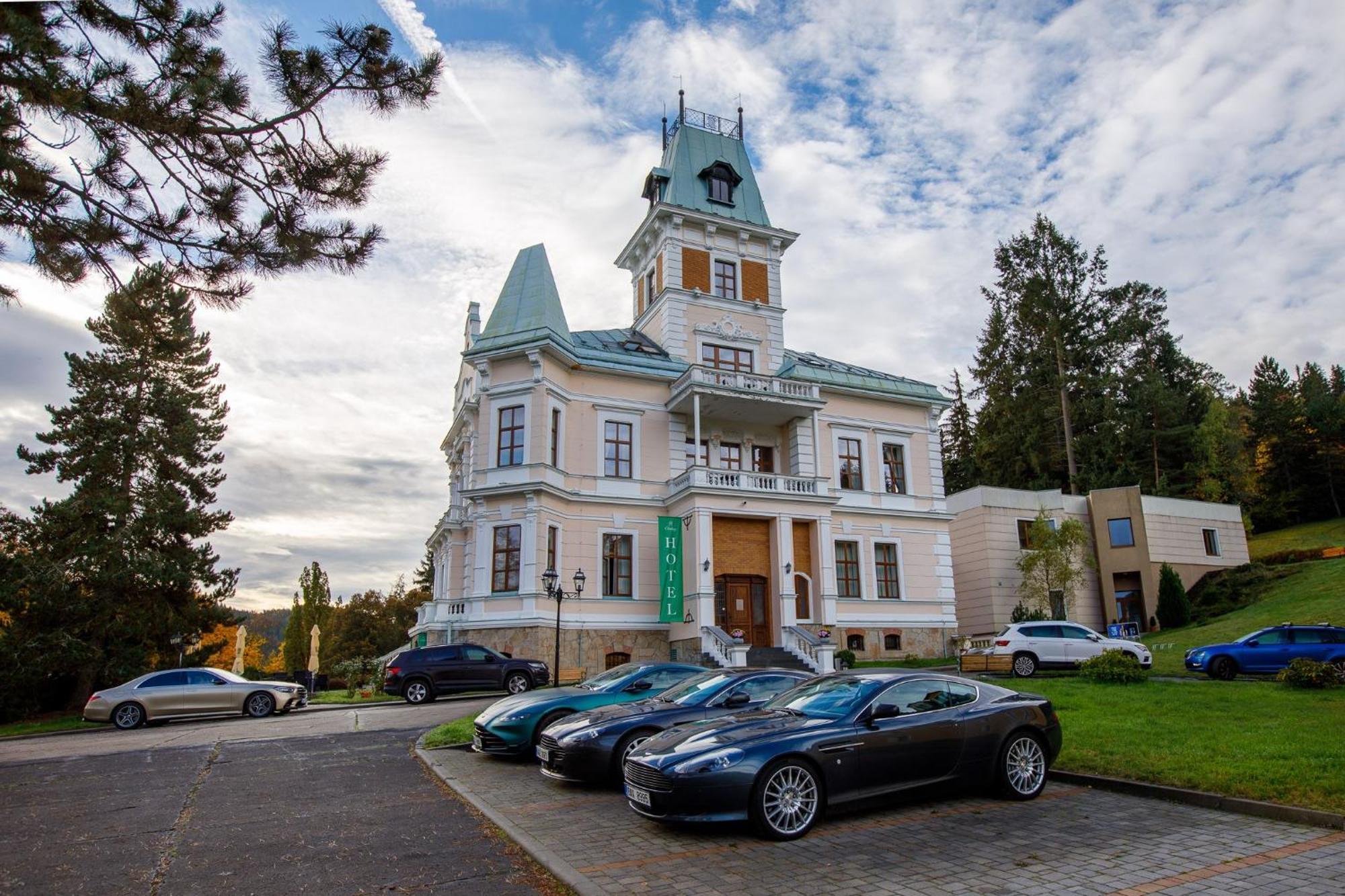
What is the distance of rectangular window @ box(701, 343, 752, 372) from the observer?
31.2 metres

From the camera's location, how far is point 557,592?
2241 cm

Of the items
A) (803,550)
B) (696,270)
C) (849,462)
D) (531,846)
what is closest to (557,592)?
(803,550)

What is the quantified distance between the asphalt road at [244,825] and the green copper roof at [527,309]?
→ 15841mm

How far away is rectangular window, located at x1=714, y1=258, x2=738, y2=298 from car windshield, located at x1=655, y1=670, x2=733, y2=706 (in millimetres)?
22591

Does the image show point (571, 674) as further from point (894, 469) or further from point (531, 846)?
point (531, 846)

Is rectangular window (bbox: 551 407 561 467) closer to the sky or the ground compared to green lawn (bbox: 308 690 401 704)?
closer to the sky

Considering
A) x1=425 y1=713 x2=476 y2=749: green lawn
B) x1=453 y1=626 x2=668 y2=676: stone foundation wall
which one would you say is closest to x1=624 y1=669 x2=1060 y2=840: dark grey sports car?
x1=425 y1=713 x2=476 y2=749: green lawn


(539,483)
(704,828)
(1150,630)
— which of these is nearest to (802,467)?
(539,483)

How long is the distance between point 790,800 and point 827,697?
153 cm

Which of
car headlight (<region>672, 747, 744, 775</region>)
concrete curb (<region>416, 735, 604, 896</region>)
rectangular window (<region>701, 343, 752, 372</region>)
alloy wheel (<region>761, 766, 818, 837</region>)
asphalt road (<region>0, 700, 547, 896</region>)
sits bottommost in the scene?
→ asphalt road (<region>0, 700, 547, 896</region>)

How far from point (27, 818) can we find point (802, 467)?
2469cm

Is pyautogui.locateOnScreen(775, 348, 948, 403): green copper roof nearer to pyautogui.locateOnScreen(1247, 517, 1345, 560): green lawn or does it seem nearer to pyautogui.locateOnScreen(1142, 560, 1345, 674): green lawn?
pyautogui.locateOnScreen(1142, 560, 1345, 674): green lawn

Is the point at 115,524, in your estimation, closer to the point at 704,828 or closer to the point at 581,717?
the point at 581,717

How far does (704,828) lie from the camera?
745 centimetres
